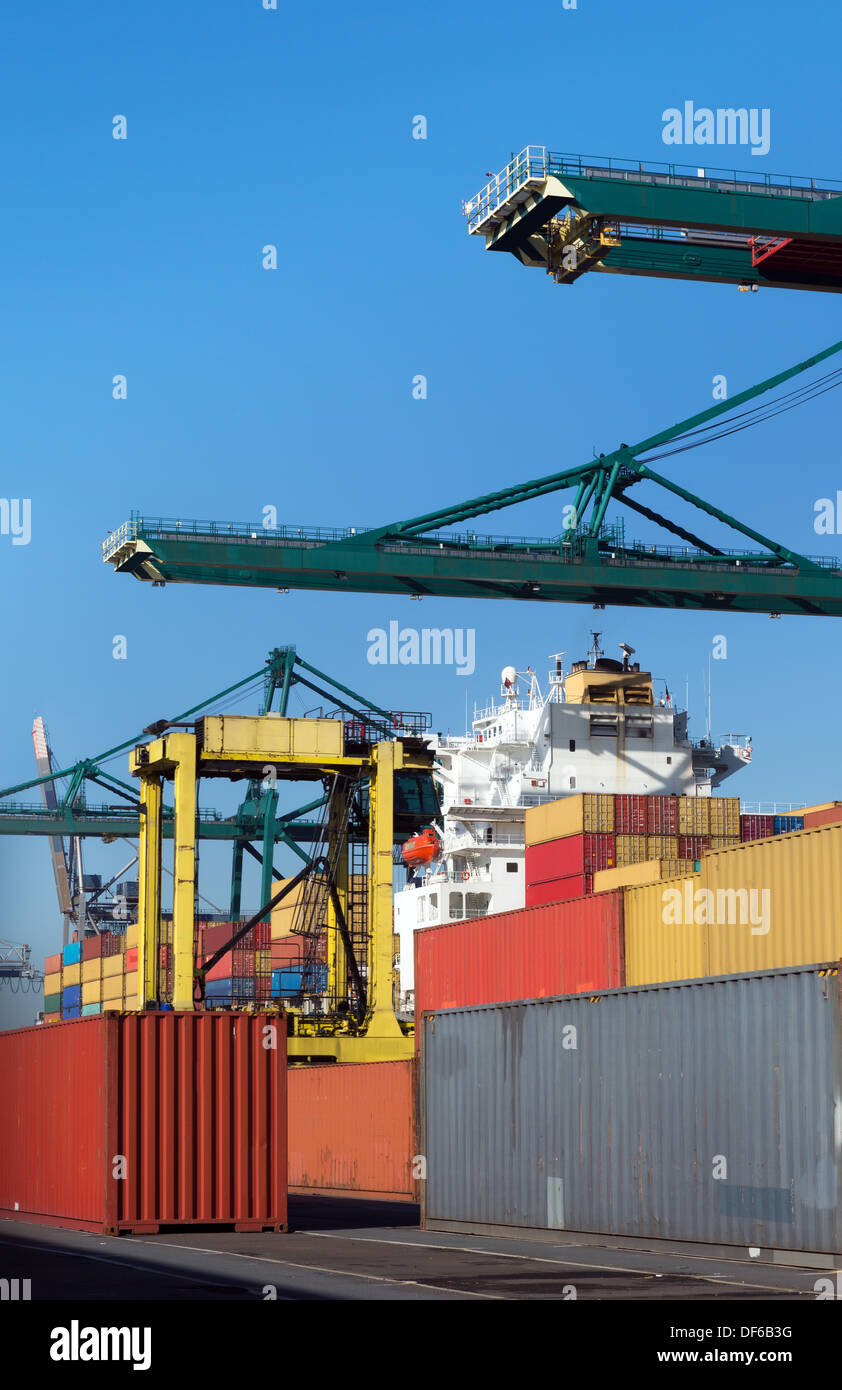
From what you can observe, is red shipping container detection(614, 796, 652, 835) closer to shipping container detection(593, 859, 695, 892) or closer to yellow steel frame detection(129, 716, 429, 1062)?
shipping container detection(593, 859, 695, 892)

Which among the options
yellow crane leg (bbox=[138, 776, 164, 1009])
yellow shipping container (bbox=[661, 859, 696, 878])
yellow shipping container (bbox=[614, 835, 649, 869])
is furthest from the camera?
yellow shipping container (bbox=[614, 835, 649, 869])

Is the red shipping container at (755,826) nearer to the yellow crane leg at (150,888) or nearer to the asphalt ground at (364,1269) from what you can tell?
the yellow crane leg at (150,888)

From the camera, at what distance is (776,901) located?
22.9m

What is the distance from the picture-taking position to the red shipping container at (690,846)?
4738 centimetres

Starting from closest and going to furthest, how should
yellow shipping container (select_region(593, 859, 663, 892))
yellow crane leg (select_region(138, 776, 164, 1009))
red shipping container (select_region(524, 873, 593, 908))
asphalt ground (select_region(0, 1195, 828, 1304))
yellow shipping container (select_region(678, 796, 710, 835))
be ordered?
asphalt ground (select_region(0, 1195, 828, 1304)), yellow shipping container (select_region(593, 859, 663, 892)), yellow crane leg (select_region(138, 776, 164, 1009)), red shipping container (select_region(524, 873, 593, 908)), yellow shipping container (select_region(678, 796, 710, 835))

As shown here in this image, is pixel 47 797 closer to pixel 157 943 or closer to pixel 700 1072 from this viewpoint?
pixel 157 943

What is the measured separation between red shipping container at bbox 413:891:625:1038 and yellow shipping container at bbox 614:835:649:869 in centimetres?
1164

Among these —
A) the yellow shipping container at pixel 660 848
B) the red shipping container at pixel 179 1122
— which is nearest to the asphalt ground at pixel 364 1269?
the red shipping container at pixel 179 1122

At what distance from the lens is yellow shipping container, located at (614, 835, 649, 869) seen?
4625 cm

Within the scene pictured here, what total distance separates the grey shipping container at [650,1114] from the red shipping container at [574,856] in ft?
70.7

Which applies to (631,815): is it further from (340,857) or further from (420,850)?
(420,850)

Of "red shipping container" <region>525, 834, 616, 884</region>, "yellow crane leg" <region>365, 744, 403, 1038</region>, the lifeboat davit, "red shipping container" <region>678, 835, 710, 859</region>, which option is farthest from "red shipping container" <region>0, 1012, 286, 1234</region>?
the lifeboat davit

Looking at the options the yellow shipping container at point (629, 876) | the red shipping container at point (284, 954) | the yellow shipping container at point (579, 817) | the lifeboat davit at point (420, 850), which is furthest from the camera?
the red shipping container at point (284, 954)

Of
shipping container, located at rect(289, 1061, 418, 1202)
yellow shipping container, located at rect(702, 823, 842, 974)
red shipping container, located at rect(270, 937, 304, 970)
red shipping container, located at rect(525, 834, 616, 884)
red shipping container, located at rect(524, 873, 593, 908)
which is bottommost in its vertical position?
shipping container, located at rect(289, 1061, 418, 1202)
